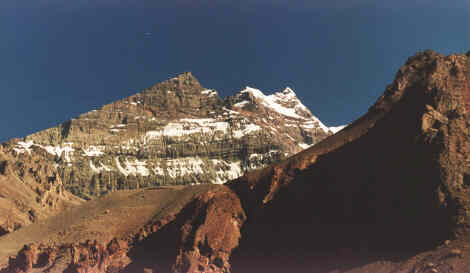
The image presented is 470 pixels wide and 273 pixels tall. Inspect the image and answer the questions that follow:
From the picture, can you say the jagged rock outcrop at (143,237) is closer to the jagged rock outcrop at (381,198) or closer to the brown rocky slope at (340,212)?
the brown rocky slope at (340,212)

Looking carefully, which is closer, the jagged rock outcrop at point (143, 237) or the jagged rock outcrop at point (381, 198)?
the jagged rock outcrop at point (381, 198)

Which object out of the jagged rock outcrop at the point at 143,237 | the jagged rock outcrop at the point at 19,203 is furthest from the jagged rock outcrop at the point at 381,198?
the jagged rock outcrop at the point at 19,203

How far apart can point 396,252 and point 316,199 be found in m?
17.7

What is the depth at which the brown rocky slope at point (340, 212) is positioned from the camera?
5750 cm

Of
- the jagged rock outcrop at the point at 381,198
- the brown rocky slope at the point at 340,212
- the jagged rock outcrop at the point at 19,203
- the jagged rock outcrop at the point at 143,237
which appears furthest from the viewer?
the jagged rock outcrop at the point at 19,203

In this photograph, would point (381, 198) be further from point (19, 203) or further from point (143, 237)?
point (19, 203)

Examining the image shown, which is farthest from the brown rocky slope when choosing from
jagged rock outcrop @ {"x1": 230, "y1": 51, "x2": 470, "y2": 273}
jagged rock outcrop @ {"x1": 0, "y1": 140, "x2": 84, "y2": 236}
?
jagged rock outcrop @ {"x1": 0, "y1": 140, "x2": 84, "y2": 236}

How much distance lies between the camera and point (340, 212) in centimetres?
6881

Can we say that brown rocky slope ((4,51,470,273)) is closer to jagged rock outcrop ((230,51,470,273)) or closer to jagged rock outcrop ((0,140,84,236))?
jagged rock outcrop ((230,51,470,273))

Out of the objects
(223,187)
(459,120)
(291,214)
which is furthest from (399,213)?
(223,187)

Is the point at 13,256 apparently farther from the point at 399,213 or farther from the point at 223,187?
the point at 399,213

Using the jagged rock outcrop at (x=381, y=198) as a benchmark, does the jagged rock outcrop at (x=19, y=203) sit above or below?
above

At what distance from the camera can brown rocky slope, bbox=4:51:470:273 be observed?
5750 cm

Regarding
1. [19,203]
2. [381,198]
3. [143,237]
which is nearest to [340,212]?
[381,198]
